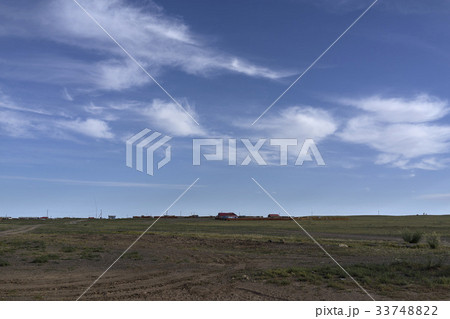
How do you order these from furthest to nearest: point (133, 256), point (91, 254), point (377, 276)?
point (91, 254) → point (133, 256) → point (377, 276)

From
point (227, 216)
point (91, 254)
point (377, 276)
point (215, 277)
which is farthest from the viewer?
point (227, 216)

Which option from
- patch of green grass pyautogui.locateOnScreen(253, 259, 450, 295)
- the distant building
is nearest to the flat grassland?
patch of green grass pyautogui.locateOnScreen(253, 259, 450, 295)

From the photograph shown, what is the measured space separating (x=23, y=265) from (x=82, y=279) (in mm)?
6454

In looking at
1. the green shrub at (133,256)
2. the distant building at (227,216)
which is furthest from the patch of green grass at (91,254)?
the distant building at (227,216)

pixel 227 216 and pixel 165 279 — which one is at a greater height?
pixel 227 216

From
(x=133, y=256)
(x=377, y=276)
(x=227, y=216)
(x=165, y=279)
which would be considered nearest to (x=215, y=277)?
(x=165, y=279)

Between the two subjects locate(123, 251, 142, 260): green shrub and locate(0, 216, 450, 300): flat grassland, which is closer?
locate(0, 216, 450, 300): flat grassland

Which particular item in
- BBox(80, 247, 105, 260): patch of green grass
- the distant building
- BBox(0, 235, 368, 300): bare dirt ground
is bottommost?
BBox(0, 235, 368, 300): bare dirt ground

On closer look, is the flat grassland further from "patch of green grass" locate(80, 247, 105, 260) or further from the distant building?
the distant building

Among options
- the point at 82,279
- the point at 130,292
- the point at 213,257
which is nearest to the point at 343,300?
the point at 130,292

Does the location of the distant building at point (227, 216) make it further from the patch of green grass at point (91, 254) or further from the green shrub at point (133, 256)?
the green shrub at point (133, 256)

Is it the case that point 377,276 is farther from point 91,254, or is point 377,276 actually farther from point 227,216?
point 227,216

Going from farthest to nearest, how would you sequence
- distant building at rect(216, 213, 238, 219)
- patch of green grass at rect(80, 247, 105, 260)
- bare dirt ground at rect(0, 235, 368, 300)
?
distant building at rect(216, 213, 238, 219) → patch of green grass at rect(80, 247, 105, 260) → bare dirt ground at rect(0, 235, 368, 300)
